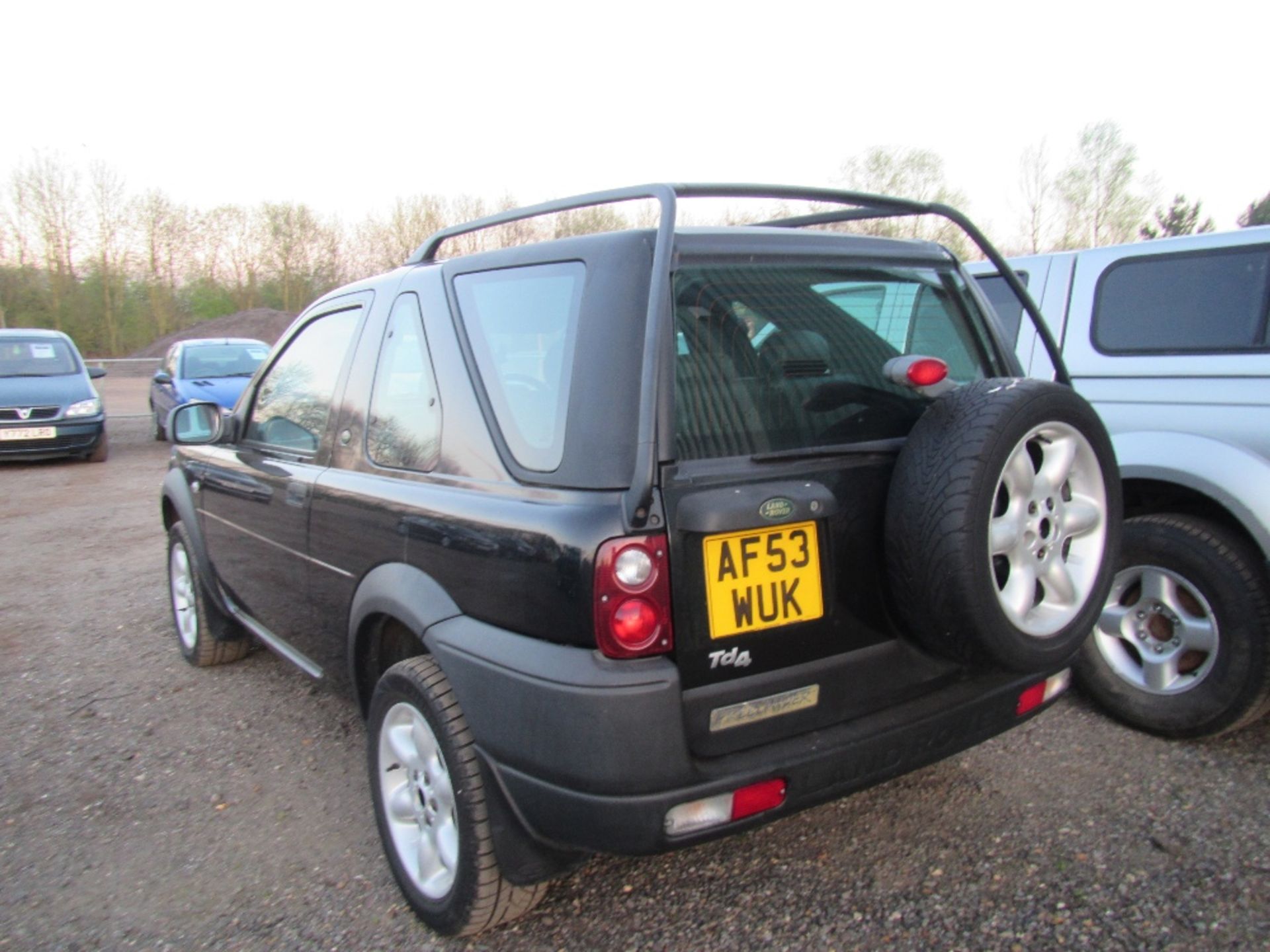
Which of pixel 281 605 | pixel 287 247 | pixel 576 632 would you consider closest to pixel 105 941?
pixel 281 605

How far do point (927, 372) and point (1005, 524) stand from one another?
0.42 m

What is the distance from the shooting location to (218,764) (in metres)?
3.32

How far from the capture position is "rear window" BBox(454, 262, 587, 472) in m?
2.09

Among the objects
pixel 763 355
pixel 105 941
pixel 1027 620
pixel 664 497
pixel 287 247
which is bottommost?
pixel 105 941

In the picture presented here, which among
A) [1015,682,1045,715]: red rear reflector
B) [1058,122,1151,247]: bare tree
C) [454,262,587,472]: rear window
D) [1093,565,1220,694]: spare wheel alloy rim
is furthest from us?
[1058,122,1151,247]: bare tree

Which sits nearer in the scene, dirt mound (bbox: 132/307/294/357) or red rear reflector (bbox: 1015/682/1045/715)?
red rear reflector (bbox: 1015/682/1045/715)

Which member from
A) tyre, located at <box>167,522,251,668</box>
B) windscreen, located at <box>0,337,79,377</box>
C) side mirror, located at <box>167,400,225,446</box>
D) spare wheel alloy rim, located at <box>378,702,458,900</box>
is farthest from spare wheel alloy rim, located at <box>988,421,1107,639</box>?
windscreen, located at <box>0,337,79,377</box>

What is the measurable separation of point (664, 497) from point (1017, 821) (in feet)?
5.55

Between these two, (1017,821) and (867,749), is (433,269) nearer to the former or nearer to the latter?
(867,749)

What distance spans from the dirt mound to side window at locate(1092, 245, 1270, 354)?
116 ft

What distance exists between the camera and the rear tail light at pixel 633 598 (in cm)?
186

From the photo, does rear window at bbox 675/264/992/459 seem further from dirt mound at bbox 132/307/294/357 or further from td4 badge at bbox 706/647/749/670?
dirt mound at bbox 132/307/294/357

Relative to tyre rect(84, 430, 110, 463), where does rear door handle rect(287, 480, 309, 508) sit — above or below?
above

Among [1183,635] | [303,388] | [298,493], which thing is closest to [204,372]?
[303,388]
